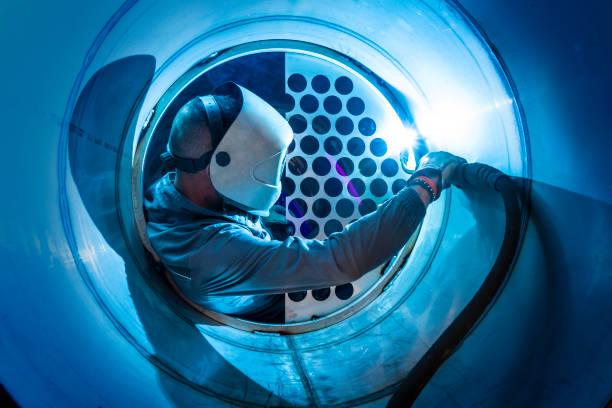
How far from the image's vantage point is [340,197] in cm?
166

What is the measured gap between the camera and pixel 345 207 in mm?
1662

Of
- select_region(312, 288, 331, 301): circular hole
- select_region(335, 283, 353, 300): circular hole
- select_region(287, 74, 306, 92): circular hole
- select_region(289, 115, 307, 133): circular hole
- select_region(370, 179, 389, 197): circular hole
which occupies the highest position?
select_region(287, 74, 306, 92): circular hole

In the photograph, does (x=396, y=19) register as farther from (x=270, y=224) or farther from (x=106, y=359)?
(x=106, y=359)

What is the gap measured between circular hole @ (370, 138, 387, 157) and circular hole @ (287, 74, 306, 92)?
0.41 meters

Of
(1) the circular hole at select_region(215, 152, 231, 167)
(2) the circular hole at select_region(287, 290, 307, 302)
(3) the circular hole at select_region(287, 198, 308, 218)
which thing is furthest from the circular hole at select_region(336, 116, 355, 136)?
(2) the circular hole at select_region(287, 290, 307, 302)

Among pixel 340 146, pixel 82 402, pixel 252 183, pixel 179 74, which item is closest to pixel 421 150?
pixel 340 146

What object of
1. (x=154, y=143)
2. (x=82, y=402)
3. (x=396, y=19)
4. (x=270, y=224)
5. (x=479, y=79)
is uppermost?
(x=396, y=19)

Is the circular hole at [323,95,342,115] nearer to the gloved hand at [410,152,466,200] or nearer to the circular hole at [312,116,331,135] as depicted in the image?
the circular hole at [312,116,331,135]

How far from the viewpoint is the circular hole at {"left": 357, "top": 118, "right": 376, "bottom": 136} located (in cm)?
167

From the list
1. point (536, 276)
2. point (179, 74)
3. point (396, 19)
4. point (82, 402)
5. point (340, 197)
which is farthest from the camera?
point (340, 197)

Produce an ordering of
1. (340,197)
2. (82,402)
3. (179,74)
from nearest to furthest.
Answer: (82,402)
(179,74)
(340,197)

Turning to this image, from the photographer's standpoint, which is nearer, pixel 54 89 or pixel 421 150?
pixel 54 89

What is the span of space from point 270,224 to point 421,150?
725mm

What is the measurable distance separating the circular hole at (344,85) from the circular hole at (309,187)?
421mm
